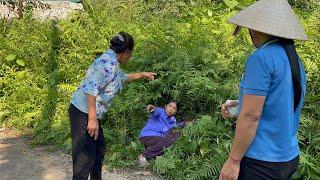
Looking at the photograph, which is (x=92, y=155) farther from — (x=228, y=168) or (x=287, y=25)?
(x=287, y=25)

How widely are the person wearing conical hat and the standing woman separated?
5.24 ft

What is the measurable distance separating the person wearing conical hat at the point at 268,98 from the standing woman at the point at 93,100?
1598 mm

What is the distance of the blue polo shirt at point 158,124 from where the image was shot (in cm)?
548

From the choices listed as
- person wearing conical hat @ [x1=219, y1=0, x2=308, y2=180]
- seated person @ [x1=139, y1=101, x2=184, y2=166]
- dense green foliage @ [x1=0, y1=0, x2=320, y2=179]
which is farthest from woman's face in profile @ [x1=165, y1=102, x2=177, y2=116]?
person wearing conical hat @ [x1=219, y1=0, x2=308, y2=180]

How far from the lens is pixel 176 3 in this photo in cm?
946

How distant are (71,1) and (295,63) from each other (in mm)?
11321

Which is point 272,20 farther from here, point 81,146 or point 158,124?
point 158,124

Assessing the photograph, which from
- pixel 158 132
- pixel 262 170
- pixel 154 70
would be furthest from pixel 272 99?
pixel 154 70

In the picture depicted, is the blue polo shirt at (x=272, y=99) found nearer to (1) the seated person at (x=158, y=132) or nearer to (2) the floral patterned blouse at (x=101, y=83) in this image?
(2) the floral patterned blouse at (x=101, y=83)

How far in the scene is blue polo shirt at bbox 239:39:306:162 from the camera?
222 centimetres

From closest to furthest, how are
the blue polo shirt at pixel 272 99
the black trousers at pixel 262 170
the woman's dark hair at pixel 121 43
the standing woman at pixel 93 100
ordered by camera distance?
the blue polo shirt at pixel 272 99
the black trousers at pixel 262 170
the standing woman at pixel 93 100
the woman's dark hair at pixel 121 43

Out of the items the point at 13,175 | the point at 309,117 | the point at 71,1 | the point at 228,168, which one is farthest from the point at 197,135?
the point at 71,1

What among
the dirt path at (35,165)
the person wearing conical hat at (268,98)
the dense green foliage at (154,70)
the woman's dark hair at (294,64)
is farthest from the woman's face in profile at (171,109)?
the woman's dark hair at (294,64)

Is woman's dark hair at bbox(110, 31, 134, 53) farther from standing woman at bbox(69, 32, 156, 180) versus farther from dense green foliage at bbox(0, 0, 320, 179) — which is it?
dense green foliage at bbox(0, 0, 320, 179)
